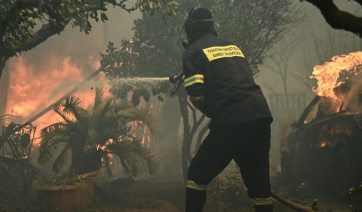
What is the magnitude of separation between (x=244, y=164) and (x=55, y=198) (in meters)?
4.50

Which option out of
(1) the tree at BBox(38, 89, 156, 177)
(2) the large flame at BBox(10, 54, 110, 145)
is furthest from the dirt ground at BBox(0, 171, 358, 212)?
(2) the large flame at BBox(10, 54, 110, 145)

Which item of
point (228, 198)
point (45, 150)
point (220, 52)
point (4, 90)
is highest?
point (4, 90)

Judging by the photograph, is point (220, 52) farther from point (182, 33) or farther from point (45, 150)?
point (182, 33)

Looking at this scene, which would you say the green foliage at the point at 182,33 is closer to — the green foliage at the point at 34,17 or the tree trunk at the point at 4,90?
the green foliage at the point at 34,17

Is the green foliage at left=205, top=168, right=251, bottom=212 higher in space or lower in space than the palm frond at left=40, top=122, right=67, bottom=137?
lower

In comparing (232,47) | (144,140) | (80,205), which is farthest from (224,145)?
Answer: (144,140)

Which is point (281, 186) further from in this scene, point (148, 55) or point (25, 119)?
point (25, 119)

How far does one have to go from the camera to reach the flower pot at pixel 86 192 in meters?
8.20

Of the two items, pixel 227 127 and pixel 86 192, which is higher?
pixel 227 127

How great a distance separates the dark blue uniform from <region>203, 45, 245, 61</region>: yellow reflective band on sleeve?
20mm

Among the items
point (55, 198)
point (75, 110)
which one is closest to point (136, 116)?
point (75, 110)

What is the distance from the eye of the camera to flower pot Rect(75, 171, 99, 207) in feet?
26.9

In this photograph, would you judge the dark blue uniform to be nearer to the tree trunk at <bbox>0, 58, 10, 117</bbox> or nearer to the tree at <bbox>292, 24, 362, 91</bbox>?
the tree at <bbox>292, 24, 362, 91</bbox>

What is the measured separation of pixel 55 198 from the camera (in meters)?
7.97
